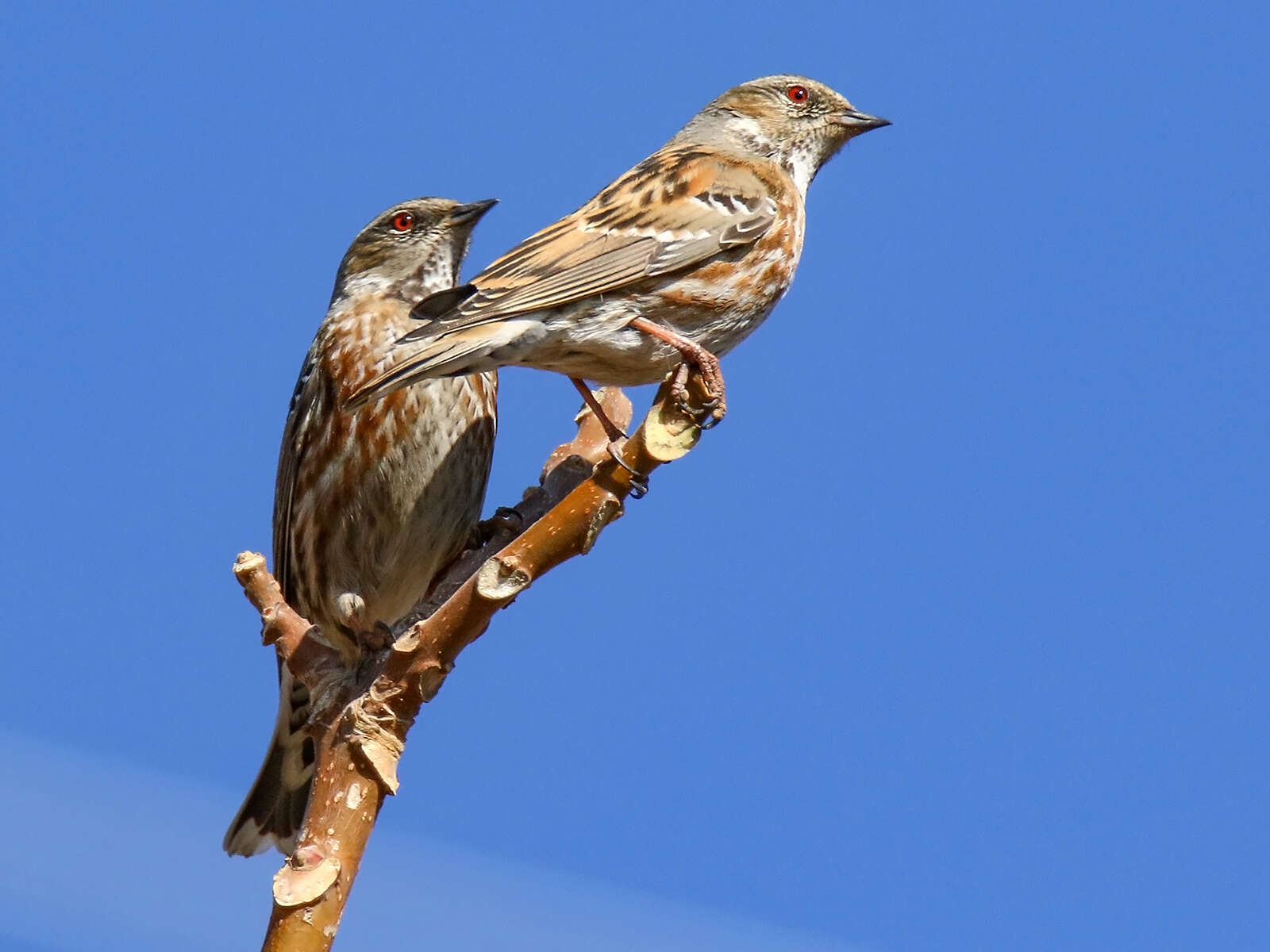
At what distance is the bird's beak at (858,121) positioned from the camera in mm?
8008

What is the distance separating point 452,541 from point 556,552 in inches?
104

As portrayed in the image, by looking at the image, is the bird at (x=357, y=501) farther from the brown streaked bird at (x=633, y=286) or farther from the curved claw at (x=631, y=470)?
the curved claw at (x=631, y=470)

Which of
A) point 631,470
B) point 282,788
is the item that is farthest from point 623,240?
point 282,788

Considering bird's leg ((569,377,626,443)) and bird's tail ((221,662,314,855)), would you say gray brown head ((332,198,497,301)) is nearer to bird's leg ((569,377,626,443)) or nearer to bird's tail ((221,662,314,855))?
bird's leg ((569,377,626,443))

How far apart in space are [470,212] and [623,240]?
213cm

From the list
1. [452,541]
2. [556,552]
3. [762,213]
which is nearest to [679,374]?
[556,552]

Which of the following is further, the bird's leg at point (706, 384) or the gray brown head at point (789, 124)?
the gray brown head at point (789, 124)

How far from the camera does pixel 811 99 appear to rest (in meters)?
8.09

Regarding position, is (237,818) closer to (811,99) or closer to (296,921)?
(296,921)

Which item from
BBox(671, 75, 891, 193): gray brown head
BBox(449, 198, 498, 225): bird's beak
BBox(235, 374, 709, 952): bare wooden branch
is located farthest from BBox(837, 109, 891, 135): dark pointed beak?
BBox(235, 374, 709, 952): bare wooden branch

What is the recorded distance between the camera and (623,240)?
21.5 ft

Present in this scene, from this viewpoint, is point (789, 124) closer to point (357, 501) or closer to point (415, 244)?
point (415, 244)

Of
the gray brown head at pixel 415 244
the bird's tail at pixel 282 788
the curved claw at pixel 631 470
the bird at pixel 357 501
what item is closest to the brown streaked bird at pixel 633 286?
the curved claw at pixel 631 470

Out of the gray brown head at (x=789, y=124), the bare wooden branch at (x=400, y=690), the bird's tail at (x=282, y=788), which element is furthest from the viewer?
the gray brown head at (x=789, y=124)
